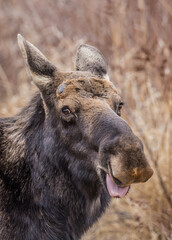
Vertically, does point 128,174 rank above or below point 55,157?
above

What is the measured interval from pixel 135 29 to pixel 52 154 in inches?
234

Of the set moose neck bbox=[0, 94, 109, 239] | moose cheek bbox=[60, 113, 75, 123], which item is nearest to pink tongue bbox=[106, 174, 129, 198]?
moose neck bbox=[0, 94, 109, 239]

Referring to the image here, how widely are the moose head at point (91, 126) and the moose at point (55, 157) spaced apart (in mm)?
10

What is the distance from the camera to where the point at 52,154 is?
5613mm

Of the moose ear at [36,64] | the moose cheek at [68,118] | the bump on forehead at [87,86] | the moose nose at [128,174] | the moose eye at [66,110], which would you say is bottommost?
the moose nose at [128,174]

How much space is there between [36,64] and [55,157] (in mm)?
994

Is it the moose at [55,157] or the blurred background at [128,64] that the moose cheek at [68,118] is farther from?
the blurred background at [128,64]

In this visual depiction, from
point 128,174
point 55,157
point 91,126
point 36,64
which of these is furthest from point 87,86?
point 128,174

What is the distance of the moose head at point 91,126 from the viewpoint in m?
4.88

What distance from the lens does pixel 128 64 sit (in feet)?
34.2

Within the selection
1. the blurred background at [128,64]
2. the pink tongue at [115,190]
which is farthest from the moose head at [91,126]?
the blurred background at [128,64]

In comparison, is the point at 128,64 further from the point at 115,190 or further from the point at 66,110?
the point at 115,190

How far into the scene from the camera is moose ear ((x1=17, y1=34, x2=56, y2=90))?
5527mm

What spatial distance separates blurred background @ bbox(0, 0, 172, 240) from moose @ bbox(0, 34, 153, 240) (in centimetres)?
121
